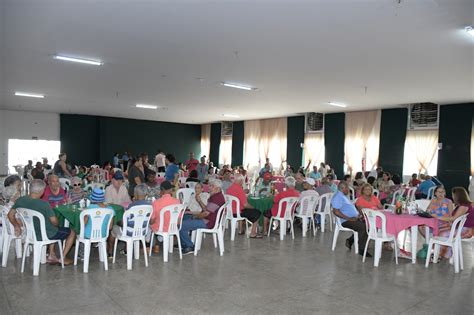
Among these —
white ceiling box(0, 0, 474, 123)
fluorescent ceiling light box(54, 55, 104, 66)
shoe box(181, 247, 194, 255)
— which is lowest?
shoe box(181, 247, 194, 255)

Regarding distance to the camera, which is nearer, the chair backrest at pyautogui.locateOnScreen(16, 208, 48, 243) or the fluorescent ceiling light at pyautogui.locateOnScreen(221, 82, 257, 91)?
the chair backrest at pyautogui.locateOnScreen(16, 208, 48, 243)

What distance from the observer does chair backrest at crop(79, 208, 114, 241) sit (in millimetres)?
4246

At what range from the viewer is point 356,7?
160 inches

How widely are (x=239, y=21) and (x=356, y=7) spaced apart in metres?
1.37

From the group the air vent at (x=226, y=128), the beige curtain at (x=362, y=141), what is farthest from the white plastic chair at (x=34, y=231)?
the air vent at (x=226, y=128)

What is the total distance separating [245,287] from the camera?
4.04 meters

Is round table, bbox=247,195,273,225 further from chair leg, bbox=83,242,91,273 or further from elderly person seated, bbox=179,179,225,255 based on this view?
chair leg, bbox=83,242,91,273

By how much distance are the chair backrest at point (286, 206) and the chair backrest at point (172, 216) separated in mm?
2000

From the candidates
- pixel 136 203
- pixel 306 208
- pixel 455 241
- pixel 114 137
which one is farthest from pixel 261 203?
pixel 114 137

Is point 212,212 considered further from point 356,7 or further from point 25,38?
point 25,38

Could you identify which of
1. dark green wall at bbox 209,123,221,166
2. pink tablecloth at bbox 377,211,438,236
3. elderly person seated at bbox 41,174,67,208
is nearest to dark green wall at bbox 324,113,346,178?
dark green wall at bbox 209,123,221,166

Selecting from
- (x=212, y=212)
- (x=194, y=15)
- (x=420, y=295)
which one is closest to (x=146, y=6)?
(x=194, y=15)

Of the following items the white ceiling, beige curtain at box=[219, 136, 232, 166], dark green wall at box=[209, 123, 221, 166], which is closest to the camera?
the white ceiling

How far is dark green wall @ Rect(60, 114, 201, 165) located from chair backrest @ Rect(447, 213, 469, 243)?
16650 millimetres
